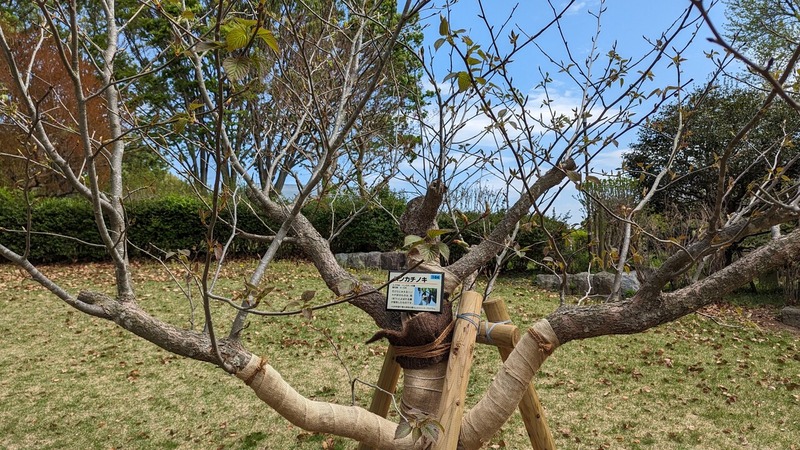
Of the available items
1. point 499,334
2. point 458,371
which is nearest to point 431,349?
point 458,371

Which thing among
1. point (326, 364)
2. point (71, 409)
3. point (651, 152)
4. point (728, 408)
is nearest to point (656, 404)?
point (728, 408)

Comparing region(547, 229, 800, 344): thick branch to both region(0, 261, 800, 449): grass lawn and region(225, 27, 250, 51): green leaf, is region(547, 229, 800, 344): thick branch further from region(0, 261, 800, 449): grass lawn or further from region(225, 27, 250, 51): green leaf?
region(225, 27, 250, 51): green leaf

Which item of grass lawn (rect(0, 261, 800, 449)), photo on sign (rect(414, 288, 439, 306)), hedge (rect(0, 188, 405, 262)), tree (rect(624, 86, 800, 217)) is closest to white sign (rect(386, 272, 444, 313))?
photo on sign (rect(414, 288, 439, 306))

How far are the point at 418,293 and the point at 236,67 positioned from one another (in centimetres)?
132

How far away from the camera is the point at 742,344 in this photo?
6180 mm

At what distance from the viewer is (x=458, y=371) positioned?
7.14ft

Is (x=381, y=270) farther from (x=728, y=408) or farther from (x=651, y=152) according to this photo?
(x=728, y=408)

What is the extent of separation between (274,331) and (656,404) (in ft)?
14.2

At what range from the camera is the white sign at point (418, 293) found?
7.14ft

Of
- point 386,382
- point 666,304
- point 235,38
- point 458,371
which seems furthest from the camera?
point 386,382

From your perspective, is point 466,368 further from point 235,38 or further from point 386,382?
point 235,38

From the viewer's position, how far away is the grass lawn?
384 cm

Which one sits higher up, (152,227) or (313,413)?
(152,227)

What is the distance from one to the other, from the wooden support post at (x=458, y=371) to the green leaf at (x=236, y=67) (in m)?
1.50
